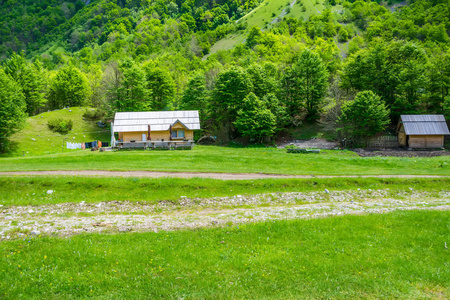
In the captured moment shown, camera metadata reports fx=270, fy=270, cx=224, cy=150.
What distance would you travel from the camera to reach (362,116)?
152ft

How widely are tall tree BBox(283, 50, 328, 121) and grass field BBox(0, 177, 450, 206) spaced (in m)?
41.1

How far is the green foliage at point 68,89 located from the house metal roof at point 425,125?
85476 millimetres

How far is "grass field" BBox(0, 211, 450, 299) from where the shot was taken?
8.51m

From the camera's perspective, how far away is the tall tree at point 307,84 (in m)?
62.0

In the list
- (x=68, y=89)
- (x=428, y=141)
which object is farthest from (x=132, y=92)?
(x=428, y=141)

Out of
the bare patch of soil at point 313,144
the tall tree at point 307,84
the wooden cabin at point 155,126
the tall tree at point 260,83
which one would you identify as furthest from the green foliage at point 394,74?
the wooden cabin at point 155,126

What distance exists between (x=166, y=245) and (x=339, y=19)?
208872 millimetres

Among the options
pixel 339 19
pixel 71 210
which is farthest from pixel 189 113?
pixel 339 19

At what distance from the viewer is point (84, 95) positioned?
85.8 metres

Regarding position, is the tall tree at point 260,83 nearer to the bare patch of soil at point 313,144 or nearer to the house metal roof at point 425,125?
the bare patch of soil at point 313,144

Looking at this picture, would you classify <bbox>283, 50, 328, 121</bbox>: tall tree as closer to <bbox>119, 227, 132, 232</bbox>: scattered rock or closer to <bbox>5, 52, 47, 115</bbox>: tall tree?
<bbox>119, 227, 132, 232</bbox>: scattered rock

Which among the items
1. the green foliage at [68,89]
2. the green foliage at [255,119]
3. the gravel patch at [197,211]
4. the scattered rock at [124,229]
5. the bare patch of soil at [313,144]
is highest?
the green foliage at [68,89]

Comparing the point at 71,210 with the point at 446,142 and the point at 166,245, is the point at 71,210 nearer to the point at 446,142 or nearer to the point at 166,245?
the point at 166,245

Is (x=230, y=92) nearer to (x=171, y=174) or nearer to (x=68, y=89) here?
(x=171, y=174)
